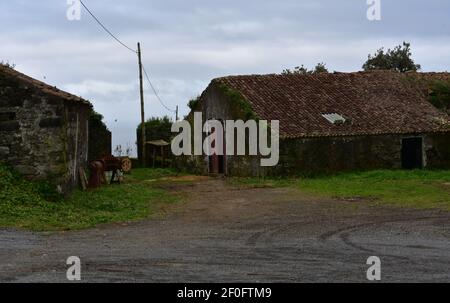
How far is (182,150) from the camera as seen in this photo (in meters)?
31.8

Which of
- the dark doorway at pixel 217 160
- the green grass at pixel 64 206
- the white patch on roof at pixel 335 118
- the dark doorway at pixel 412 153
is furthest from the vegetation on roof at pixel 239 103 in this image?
the green grass at pixel 64 206

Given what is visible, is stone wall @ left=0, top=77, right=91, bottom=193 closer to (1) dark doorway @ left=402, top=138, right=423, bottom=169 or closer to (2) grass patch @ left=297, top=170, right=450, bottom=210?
(2) grass patch @ left=297, top=170, right=450, bottom=210

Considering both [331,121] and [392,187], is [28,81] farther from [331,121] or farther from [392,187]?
[331,121]

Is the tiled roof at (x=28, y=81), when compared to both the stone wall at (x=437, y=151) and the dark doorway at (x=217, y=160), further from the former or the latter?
the stone wall at (x=437, y=151)

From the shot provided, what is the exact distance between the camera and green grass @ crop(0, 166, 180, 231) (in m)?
13.8

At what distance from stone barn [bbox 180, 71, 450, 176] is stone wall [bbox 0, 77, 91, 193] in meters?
10.0

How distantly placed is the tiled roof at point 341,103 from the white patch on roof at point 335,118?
176mm

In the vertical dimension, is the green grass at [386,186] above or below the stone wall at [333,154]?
below

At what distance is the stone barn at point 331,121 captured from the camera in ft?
84.6

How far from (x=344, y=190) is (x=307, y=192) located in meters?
1.16

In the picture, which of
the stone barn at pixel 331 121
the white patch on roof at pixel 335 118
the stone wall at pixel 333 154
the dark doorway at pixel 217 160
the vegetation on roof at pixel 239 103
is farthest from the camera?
the dark doorway at pixel 217 160

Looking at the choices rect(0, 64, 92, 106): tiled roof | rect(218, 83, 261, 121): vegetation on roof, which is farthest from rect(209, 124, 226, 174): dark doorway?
rect(0, 64, 92, 106): tiled roof

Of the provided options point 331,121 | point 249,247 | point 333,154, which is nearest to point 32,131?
point 249,247
